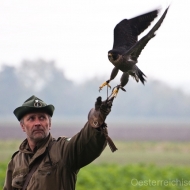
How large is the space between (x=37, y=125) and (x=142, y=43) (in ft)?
3.39

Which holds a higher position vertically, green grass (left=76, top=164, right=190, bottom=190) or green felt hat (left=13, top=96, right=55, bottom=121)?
green grass (left=76, top=164, right=190, bottom=190)

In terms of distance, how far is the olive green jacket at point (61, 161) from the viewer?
339cm

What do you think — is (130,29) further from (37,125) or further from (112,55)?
(37,125)

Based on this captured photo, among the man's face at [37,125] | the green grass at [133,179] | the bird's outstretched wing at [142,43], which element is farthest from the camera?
the green grass at [133,179]

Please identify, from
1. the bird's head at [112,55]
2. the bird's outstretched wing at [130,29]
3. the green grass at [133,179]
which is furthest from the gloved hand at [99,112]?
the green grass at [133,179]

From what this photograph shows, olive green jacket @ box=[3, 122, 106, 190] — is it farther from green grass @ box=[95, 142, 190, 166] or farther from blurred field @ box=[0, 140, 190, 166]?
green grass @ box=[95, 142, 190, 166]

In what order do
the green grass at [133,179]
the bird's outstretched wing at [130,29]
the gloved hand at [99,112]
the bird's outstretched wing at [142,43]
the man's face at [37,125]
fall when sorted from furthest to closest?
the green grass at [133,179], the man's face at [37,125], the bird's outstretched wing at [130,29], the gloved hand at [99,112], the bird's outstretched wing at [142,43]

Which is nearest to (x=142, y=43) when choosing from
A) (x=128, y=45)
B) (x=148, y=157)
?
(x=128, y=45)

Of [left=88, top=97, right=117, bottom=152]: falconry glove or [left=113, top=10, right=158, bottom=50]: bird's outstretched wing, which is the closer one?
[left=88, top=97, right=117, bottom=152]: falconry glove

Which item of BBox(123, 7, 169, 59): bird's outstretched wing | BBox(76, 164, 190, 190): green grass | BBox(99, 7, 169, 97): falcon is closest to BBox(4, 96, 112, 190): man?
BBox(99, 7, 169, 97): falcon

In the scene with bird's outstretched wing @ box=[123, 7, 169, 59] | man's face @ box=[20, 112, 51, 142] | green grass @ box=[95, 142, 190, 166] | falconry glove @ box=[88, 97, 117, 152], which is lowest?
falconry glove @ box=[88, 97, 117, 152]

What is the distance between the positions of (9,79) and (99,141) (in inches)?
3106

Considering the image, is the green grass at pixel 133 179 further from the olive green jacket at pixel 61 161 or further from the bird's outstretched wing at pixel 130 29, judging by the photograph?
the bird's outstretched wing at pixel 130 29

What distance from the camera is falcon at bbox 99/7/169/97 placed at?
3049 millimetres
